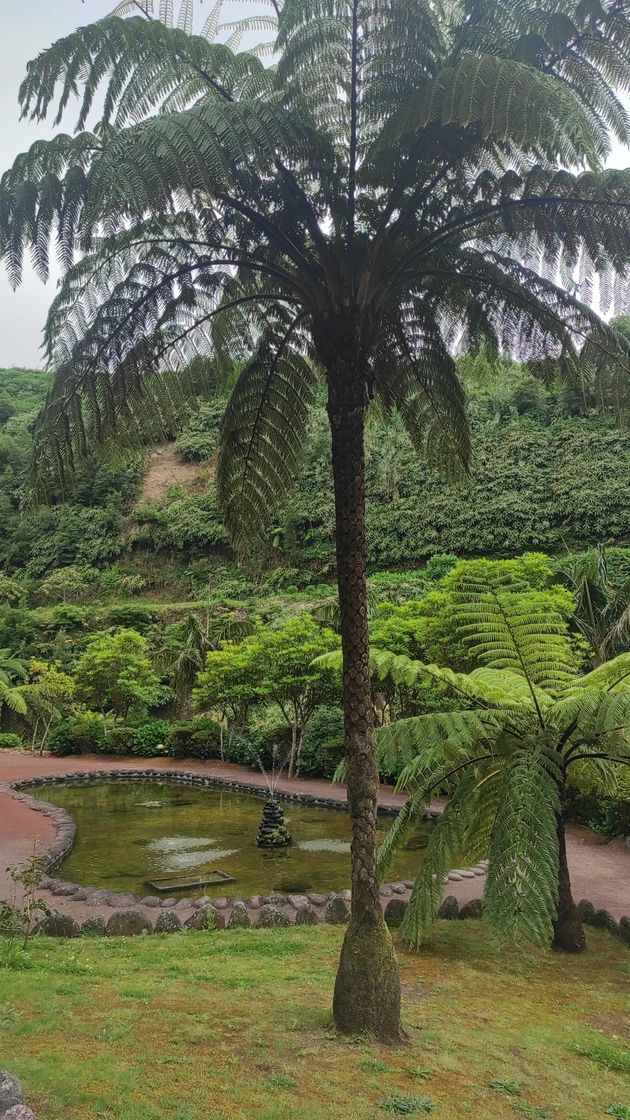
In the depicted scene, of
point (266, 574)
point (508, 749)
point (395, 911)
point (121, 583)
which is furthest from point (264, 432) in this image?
point (121, 583)

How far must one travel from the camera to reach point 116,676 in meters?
19.9

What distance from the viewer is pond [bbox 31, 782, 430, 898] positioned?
309 inches

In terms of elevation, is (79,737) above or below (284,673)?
below

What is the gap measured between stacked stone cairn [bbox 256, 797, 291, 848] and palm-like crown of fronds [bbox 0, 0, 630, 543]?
5.41 metres

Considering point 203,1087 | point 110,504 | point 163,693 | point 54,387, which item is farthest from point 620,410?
point 110,504

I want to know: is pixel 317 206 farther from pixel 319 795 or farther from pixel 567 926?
pixel 319 795

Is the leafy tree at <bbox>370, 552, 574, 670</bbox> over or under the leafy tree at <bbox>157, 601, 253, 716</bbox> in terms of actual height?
over

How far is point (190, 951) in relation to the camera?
16.2ft

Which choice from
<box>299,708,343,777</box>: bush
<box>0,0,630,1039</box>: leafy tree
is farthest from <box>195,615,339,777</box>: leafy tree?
<box>0,0,630,1039</box>: leafy tree

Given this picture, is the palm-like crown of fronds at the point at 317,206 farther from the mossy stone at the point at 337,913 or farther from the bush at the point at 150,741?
the bush at the point at 150,741

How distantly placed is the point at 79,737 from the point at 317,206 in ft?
62.2

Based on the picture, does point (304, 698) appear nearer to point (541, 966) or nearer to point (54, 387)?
point (541, 966)

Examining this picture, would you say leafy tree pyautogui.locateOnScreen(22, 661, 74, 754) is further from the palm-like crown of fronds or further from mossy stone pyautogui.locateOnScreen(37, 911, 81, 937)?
the palm-like crown of fronds

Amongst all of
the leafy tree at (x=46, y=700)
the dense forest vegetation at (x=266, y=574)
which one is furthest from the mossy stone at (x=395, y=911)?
the leafy tree at (x=46, y=700)
